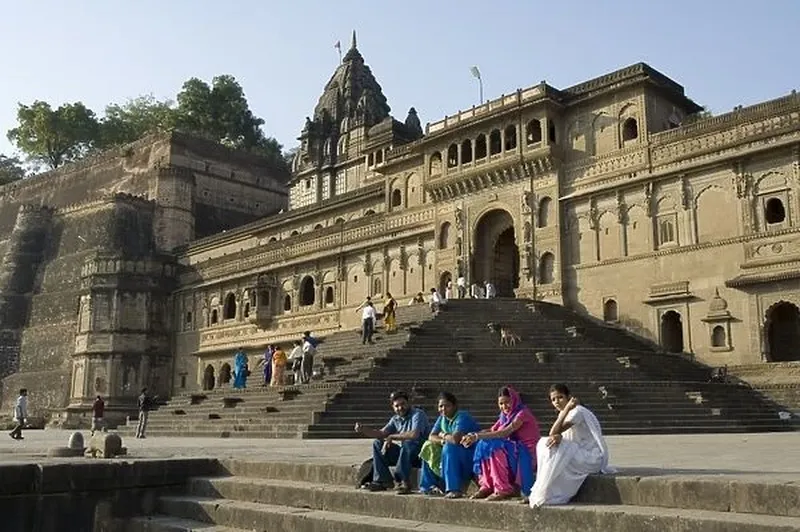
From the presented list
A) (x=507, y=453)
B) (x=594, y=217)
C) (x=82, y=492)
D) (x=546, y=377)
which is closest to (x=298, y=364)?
(x=546, y=377)

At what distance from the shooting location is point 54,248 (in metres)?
48.6

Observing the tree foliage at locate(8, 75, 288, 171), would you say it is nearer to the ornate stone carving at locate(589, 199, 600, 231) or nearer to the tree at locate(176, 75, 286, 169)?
the tree at locate(176, 75, 286, 169)

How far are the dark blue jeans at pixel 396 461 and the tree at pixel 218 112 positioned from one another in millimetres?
57510

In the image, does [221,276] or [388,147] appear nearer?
[221,276]

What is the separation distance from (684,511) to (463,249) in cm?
2420

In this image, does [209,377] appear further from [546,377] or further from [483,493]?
[483,493]

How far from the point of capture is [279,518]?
6.70m

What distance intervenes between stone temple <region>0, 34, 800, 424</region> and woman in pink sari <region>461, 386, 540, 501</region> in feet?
58.2

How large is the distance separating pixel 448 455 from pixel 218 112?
61.6 meters

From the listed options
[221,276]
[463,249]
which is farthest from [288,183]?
[463,249]

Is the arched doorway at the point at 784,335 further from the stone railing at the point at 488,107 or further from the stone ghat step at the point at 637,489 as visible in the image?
the stone ghat step at the point at 637,489

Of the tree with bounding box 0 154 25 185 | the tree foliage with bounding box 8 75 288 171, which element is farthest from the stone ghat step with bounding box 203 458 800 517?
the tree with bounding box 0 154 25 185

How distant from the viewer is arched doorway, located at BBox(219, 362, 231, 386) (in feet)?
127

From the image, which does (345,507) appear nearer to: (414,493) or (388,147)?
(414,493)
